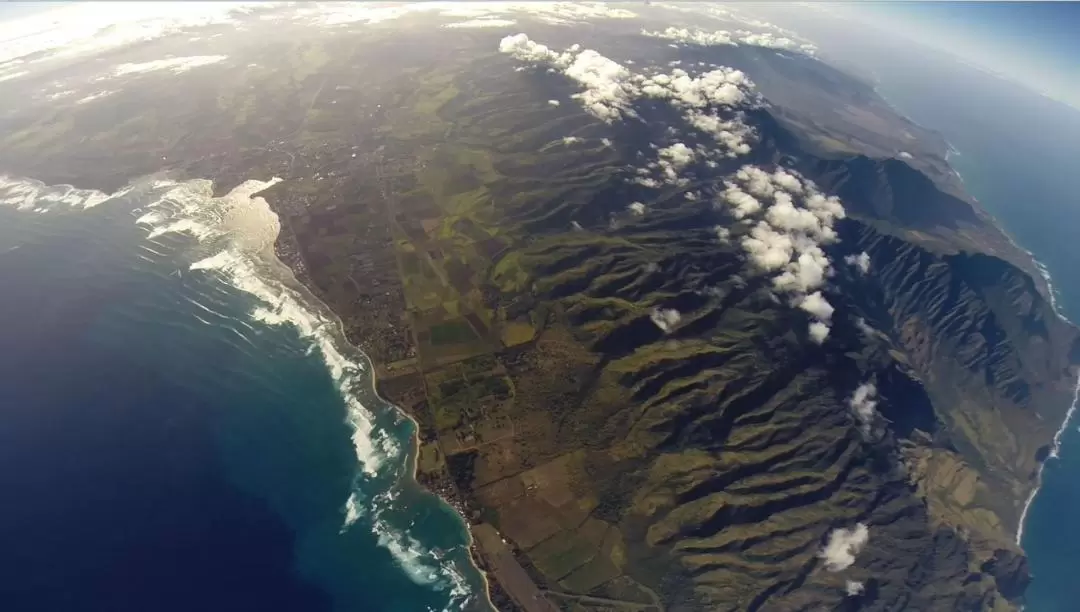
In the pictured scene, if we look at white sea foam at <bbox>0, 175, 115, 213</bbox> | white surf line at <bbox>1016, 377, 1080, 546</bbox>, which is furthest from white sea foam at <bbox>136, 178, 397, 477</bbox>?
white surf line at <bbox>1016, 377, 1080, 546</bbox>

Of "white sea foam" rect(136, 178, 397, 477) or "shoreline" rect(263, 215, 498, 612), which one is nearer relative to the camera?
"shoreline" rect(263, 215, 498, 612)

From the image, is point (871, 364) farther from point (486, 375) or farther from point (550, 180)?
point (550, 180)

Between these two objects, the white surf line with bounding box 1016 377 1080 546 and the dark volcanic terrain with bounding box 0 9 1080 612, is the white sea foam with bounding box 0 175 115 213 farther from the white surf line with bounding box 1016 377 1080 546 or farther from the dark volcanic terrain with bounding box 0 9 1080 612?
the white surf line with bounding box 1016 377 1080 546

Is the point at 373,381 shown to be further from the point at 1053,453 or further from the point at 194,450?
the point at 1053,453

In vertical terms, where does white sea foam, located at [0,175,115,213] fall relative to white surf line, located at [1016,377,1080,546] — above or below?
above

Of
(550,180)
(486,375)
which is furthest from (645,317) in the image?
(550,180)
